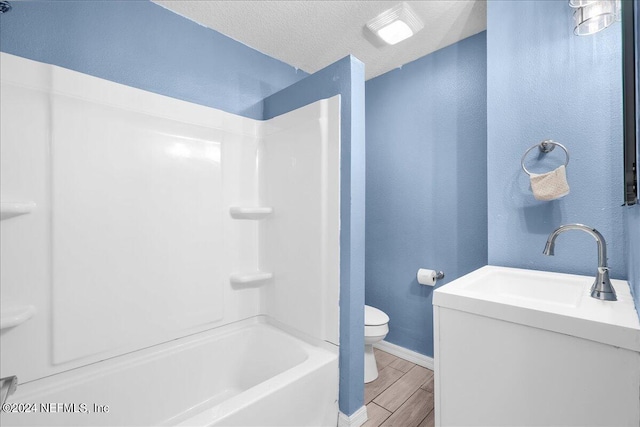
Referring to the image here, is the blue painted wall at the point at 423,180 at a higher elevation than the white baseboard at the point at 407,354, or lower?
higher

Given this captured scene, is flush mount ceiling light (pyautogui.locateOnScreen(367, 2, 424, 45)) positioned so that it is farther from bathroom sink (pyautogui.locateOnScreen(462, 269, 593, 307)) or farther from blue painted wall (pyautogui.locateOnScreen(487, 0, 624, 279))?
bathroom sink (pyautogui.locateOnScreen(462, 269, 593, 307))

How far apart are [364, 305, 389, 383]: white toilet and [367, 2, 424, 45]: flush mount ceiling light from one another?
202 cm

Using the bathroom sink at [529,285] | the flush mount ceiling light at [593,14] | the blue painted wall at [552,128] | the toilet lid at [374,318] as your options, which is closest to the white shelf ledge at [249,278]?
the toilet lid at [374,318]

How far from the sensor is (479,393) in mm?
1035

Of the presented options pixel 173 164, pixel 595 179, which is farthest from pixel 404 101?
pixel 173 164

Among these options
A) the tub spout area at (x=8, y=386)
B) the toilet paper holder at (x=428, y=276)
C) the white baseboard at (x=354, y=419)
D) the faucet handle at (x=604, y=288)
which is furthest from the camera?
the toilet paper holder at (x=428, y=276)

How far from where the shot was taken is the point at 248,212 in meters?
1.96

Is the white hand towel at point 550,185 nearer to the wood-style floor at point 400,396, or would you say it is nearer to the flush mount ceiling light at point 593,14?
the flush mount ceiling light at point 593,14

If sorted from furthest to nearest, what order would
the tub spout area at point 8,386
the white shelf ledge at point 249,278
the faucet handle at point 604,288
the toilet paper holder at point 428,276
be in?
the toilet paper holder at point 428,276, the white shelf ledge at point 249,278, the tub spout area at point 8,386, the faucet handle at point 604,288

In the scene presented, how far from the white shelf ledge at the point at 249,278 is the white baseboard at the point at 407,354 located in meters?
1.31

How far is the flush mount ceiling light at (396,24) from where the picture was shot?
5.88 ft

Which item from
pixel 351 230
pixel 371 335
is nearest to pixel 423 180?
pixel 351 230

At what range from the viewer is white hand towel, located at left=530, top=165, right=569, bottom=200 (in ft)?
4.50

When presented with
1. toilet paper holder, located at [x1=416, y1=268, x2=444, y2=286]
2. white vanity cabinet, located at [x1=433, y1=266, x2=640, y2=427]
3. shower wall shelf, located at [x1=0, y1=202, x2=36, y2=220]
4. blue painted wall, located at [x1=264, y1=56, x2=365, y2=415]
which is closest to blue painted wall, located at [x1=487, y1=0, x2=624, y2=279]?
white vanity cabinet, located at [x1=433, y1=266, x2=640, y2=427]
